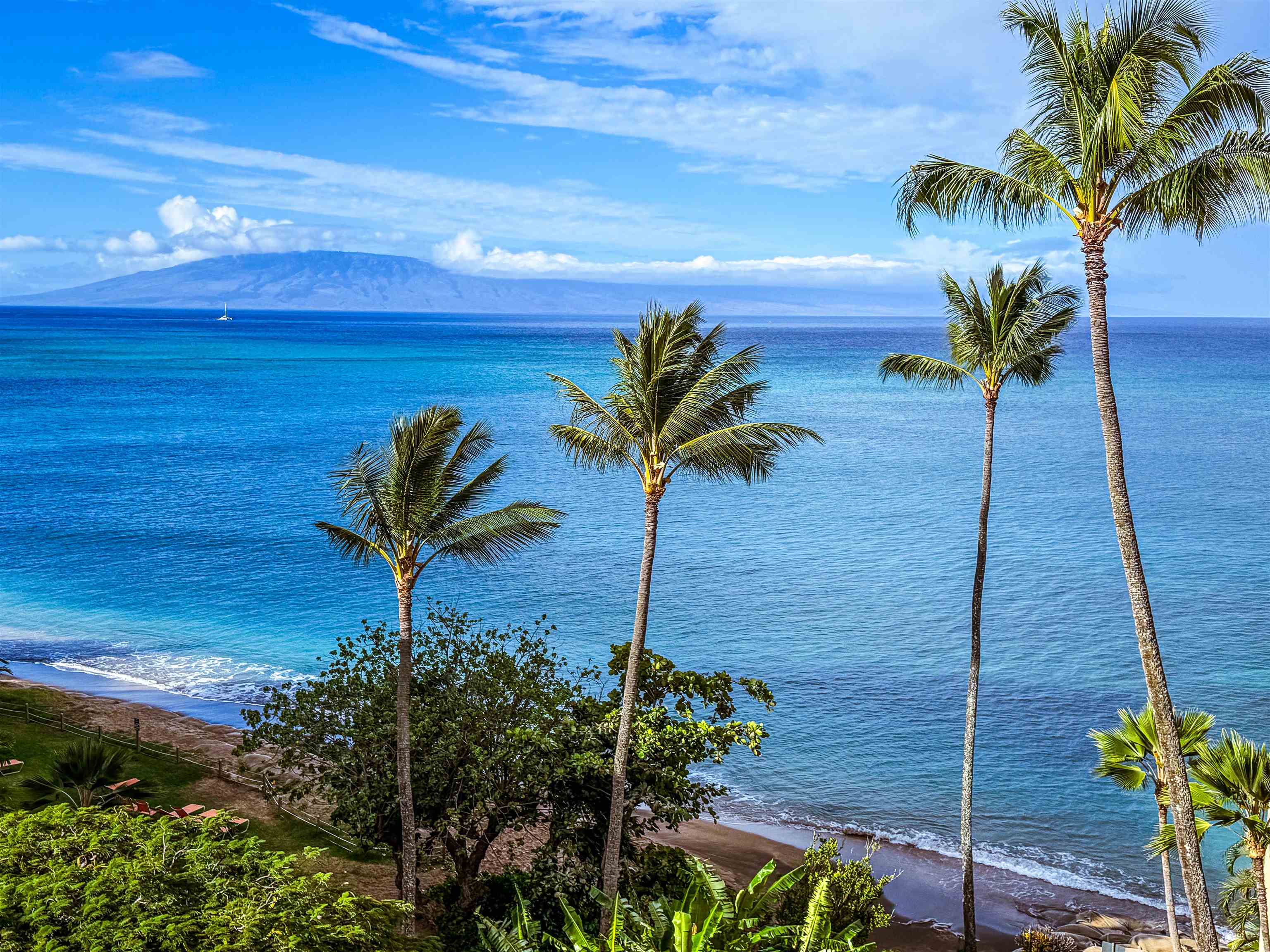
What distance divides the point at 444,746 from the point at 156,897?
21.1 ft

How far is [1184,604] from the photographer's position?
44.7m

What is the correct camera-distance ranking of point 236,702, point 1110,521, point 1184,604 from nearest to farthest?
point 236,702 < point 1184,604 < point 1110,521

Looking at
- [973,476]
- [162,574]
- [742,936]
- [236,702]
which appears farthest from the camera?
[973,476]

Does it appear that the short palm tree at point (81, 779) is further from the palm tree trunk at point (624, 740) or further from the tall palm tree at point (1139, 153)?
the tall palm tree at point (1139, 153)

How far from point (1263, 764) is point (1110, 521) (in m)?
51.3

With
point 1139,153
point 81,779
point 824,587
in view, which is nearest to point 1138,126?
point 1139,153

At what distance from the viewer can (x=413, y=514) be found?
16969 mm

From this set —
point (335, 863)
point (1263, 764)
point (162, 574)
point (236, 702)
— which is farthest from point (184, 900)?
point (162, 574)

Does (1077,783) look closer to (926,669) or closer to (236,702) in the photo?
(926,669)

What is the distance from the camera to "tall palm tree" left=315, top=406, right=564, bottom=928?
55.3ft

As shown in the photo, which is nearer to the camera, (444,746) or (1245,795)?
(1245,795)

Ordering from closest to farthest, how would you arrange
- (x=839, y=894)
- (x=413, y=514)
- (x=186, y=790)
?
(x=413, y=514)
(x=839, y=894)
(x=186, y=790)

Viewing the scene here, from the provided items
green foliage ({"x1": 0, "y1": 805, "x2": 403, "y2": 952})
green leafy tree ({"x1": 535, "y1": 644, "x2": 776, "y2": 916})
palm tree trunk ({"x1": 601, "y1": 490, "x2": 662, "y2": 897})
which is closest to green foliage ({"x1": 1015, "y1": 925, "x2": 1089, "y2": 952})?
green leafy tree ({"x1": 535, "y1": 644, "x2": 776, "y2": 916})

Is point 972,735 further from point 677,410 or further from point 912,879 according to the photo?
point 677,410
